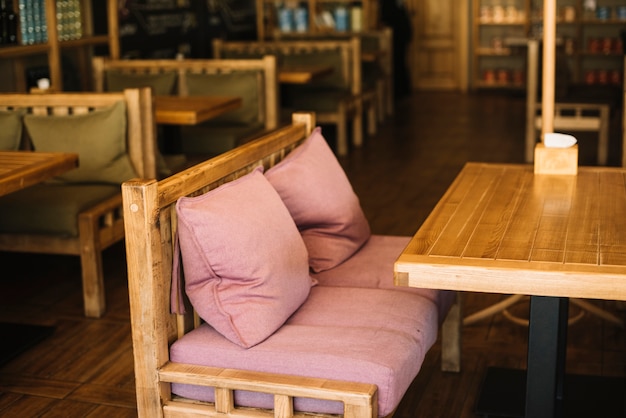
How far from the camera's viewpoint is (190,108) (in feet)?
16.2

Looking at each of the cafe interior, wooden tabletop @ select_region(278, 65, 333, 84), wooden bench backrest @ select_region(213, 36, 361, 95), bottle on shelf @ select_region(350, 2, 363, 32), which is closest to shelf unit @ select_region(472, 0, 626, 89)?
bottle on shelf @ select_region(350, 2, 363, 32)

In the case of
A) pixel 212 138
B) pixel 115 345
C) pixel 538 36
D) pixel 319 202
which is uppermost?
pixel 538 36

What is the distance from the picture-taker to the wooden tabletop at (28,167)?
316cm

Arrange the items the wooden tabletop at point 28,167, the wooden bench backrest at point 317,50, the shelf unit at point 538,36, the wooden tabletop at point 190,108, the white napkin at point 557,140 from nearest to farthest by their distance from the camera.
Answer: the white napkin at point 557,140 < the wooden tabletop at point 28,167 < the wooden tabletop at point 190,108 < the wooden bench backrest at point 317,50 < the shelf unit at point 538,36

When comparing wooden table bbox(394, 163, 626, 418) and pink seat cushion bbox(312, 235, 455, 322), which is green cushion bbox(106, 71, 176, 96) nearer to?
pink seat cushion bbox(312, 235, 455, 322)

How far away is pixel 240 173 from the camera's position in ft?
8.99

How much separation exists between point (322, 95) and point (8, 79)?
Answer: 2.82 meters

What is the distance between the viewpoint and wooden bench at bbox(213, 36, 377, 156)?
24.5 ft

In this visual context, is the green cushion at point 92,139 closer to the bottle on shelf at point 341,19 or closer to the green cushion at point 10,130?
the green cushion at point 10,130

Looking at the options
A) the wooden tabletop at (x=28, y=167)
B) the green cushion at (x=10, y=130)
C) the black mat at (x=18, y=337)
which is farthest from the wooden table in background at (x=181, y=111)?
the black mat at (x=18, y=337)

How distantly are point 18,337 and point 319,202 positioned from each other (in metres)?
1.48

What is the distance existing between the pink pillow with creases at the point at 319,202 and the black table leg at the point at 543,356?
89 cm

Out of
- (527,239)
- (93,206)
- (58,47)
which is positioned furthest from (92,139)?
(527,239)

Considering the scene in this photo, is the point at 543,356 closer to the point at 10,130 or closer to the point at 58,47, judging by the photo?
the point at 10,130
